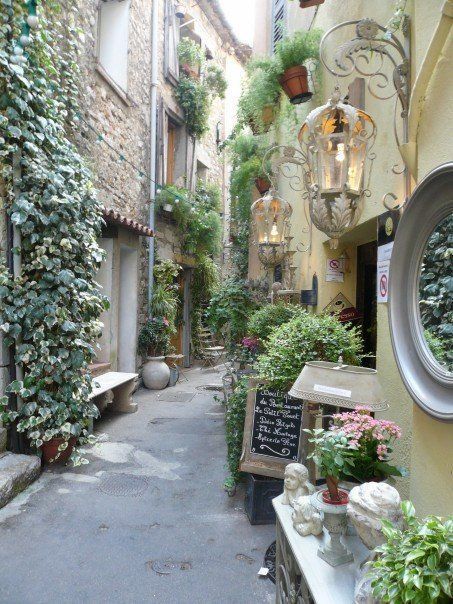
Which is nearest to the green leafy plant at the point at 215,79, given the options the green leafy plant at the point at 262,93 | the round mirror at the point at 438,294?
the green leafy plant at the point at 262,93

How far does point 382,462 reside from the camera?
1.80 metres

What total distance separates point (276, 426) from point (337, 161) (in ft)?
6.41

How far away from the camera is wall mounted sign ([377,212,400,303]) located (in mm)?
2270

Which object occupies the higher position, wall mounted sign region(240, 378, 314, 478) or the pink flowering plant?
the pink flowering plant

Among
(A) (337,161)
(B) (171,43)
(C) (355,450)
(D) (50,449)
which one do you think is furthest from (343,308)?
(B) (171,43)

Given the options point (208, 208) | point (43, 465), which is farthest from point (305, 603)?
point (208, 208)

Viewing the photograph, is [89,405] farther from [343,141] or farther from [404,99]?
[404,99]

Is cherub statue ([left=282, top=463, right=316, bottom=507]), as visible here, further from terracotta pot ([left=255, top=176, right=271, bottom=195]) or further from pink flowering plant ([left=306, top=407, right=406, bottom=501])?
terracotta pot ([left=255, top=176, right=271, bottom=195])

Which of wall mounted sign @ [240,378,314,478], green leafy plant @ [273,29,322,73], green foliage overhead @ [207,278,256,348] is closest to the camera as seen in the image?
wall mounted sign @ [240,378,314,478]

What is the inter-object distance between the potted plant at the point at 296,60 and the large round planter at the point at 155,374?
4.78 meters

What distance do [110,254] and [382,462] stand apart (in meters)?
5.02

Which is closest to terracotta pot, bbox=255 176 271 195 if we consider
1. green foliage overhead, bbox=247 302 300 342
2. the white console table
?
green foliage overhead, bbox=247 302 300 342

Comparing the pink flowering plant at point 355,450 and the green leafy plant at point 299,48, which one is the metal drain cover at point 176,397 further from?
the pink flowering plant at point 355,450

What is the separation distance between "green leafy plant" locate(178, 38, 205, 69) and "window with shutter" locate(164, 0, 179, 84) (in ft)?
0.76
